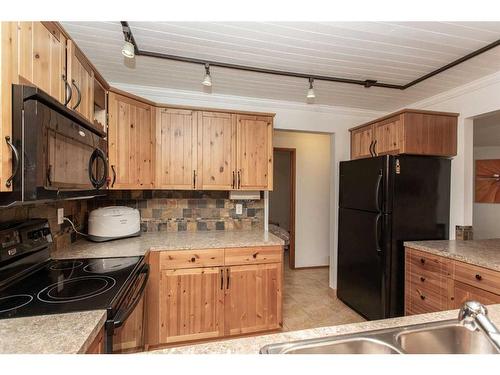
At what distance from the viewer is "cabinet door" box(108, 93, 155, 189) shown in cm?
Result: 206

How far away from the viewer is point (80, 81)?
149 centimetres

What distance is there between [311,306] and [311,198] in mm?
1859

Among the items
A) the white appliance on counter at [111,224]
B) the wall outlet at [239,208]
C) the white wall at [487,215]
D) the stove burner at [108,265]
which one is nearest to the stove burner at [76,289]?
the stove burner at [108,265]

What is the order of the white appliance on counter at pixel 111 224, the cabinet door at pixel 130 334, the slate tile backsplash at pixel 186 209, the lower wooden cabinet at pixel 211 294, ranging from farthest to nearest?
the slate tile backsplash at pixel 186 209 → the white appliance on counter at pixel 111 224 → the lower wooden cabinet at pixel 211 294 → the cabinet door at pixel 130 334

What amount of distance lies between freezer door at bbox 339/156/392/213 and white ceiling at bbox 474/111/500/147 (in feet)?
5.25

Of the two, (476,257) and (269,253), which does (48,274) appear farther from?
(476,257)

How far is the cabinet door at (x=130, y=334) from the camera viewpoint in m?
1.10

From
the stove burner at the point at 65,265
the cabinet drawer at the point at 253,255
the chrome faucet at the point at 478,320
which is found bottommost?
the cabinet drawer at the point at 253,255

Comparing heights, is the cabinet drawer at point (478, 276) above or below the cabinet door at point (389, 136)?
below

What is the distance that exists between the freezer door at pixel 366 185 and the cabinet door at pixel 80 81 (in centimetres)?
239

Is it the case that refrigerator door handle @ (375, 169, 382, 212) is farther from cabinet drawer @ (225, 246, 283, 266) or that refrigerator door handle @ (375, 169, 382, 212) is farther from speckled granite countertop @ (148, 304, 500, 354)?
speckled granite countertop @ (148, 304, 500, 354)

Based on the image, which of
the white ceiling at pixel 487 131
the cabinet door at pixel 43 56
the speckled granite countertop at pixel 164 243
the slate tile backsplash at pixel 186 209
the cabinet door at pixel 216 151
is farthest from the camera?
the white ceiling at pixel 487 131

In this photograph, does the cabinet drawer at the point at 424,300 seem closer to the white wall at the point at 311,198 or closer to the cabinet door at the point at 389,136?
the cabinet door at the point at 389,136

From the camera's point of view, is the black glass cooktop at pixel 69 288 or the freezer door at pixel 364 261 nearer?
the black glass cooktop at pixel 69 288
